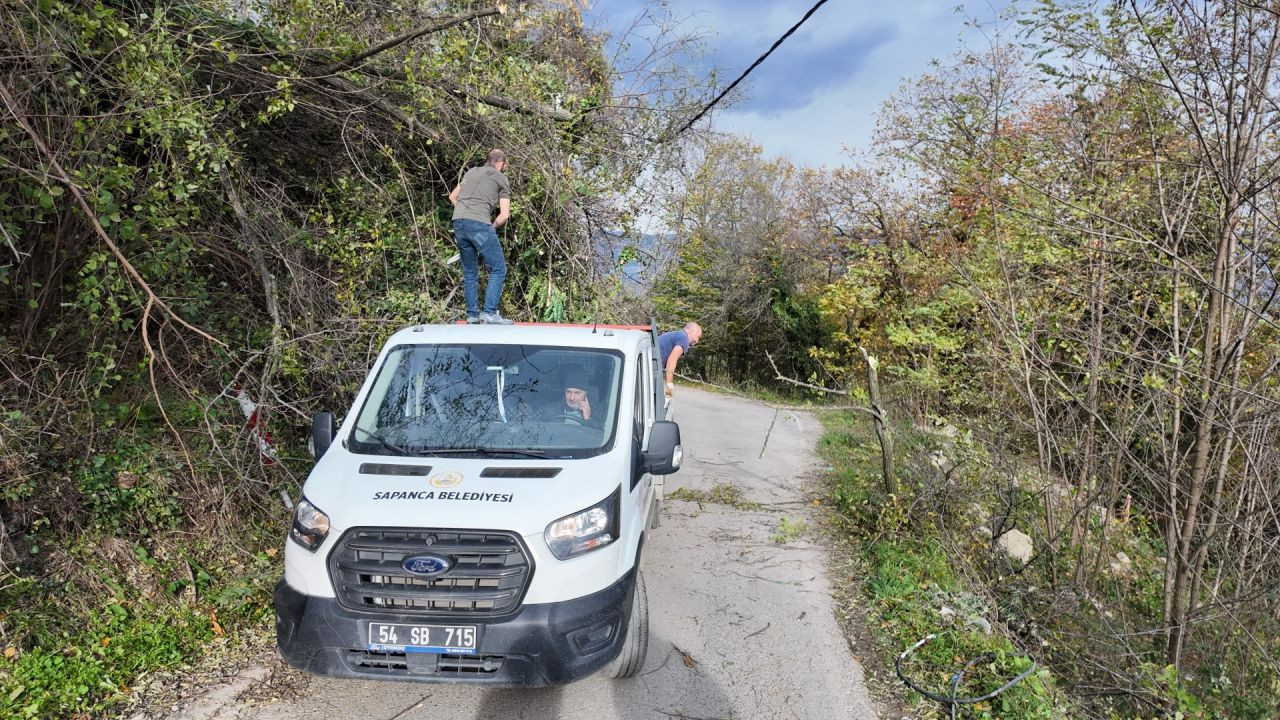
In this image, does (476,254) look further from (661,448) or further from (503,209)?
(661,448)

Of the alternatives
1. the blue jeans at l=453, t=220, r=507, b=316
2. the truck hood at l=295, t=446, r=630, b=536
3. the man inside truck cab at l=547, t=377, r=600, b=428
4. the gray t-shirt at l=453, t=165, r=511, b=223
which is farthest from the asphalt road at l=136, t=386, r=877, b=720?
the gray t-shirt at l=453, t=165, r=511, b=223

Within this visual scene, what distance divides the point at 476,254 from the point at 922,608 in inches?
213

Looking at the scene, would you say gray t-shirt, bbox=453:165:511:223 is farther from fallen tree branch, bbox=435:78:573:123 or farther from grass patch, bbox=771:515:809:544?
grass patch, bbox=771:515:809:544

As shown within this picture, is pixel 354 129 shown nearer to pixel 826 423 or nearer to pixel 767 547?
pixel 767 547

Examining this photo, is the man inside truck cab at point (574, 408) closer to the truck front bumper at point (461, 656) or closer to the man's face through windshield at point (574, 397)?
the man's face through windshield at point (574, 397)

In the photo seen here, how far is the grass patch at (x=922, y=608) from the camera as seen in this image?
4.44m

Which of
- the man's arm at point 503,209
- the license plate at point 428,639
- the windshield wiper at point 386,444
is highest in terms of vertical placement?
the man's arm at point 503,209

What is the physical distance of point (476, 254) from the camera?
26.7 feet

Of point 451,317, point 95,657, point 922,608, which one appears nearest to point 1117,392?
point 922,608

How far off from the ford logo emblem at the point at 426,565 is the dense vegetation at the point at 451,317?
1989mm

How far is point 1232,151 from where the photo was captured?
16.6 ft

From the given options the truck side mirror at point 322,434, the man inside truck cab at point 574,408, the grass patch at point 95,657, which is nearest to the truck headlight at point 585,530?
the man inside truck cab at point 574,408

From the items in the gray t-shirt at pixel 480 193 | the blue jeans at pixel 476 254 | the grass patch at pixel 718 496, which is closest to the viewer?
the gray t-shirt at pixel 480 193

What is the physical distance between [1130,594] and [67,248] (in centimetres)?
959
